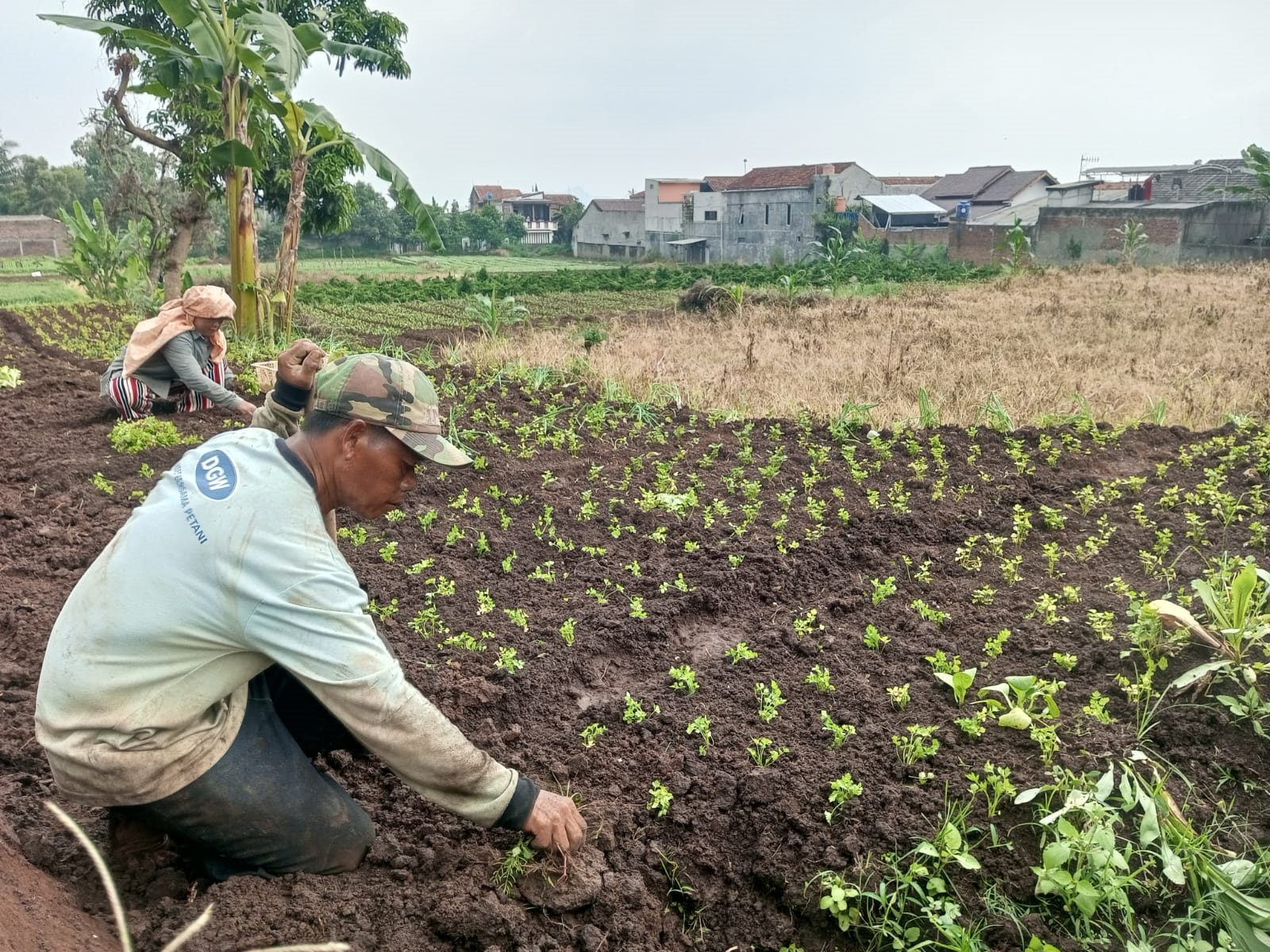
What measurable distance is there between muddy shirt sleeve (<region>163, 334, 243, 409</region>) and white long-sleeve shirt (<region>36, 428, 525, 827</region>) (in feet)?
14.4

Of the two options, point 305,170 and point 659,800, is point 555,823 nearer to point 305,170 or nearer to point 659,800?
point 659,800

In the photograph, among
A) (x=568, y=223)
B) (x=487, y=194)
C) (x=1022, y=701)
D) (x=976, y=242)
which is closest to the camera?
(x=1022, y=701)

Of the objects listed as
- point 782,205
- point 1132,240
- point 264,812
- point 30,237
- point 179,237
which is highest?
point 782,205

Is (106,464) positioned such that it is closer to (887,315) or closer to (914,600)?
(914,600)

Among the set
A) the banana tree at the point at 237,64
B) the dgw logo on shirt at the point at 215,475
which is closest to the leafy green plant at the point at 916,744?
the dgw logo on shirt at the point at 215,475

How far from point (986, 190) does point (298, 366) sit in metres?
50.5

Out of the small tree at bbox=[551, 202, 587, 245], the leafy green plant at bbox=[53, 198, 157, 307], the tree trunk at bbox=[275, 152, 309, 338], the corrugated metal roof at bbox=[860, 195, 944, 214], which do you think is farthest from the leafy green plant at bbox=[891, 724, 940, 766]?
the small tree at bbox=[551, 202, 587, 245]

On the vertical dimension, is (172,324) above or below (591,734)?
above

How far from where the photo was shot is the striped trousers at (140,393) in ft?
21.1

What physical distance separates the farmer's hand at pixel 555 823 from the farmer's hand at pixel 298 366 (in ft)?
5.11

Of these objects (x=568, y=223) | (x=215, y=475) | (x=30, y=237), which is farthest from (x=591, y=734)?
(x=568, y=223)

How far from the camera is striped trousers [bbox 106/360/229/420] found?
642 cm

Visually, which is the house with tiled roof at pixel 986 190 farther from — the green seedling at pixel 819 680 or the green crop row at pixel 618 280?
the green seedling at pixel 819 680

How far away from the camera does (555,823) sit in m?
2.27
